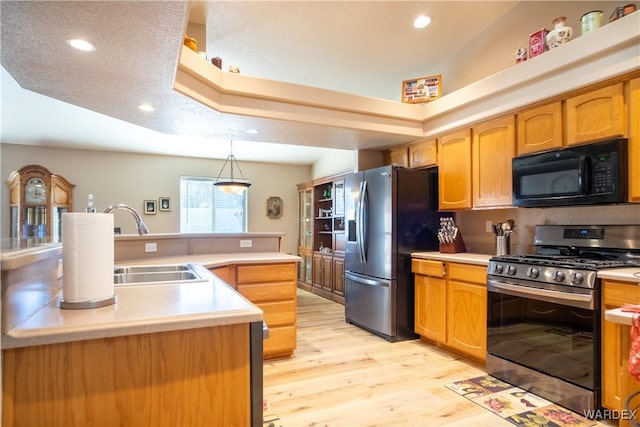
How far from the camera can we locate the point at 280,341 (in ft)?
10.2

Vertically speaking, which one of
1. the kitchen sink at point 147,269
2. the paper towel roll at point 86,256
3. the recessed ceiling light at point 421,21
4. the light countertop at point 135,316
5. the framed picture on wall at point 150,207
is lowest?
the kitchen sink at point 147,269

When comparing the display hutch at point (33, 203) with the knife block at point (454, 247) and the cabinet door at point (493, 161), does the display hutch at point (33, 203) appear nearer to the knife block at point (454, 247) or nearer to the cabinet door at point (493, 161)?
the knife block at point (454, 247)

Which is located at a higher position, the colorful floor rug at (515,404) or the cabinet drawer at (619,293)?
the cabinet drawer at (619,293)

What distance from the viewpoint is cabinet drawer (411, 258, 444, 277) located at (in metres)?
3.28

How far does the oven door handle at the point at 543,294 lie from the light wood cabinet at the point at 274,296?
5.40ft

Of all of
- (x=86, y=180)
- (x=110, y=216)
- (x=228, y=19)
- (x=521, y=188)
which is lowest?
(x=110, y=216)

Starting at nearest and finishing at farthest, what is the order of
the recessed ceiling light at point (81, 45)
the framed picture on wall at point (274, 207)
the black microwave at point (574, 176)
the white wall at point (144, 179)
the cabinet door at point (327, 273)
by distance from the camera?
the recessed ceiling light at point (81, 45), the black microwave at point (574, 176), the white wall at point (144, 179), the cabinet door at point (327, 273), the framed picture on wall at point (274, 207)

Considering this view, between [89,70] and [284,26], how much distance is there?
5.68ft

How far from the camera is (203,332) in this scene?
1147 mm

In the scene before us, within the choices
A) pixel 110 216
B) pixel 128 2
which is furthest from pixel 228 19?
pixel 110 216

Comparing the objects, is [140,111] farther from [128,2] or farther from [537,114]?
[537,114]

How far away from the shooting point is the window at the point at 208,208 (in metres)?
6.41

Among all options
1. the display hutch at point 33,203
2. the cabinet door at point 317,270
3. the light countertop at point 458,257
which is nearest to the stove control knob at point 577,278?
the light countertop at point 458,257

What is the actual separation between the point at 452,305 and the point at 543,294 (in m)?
0.90
